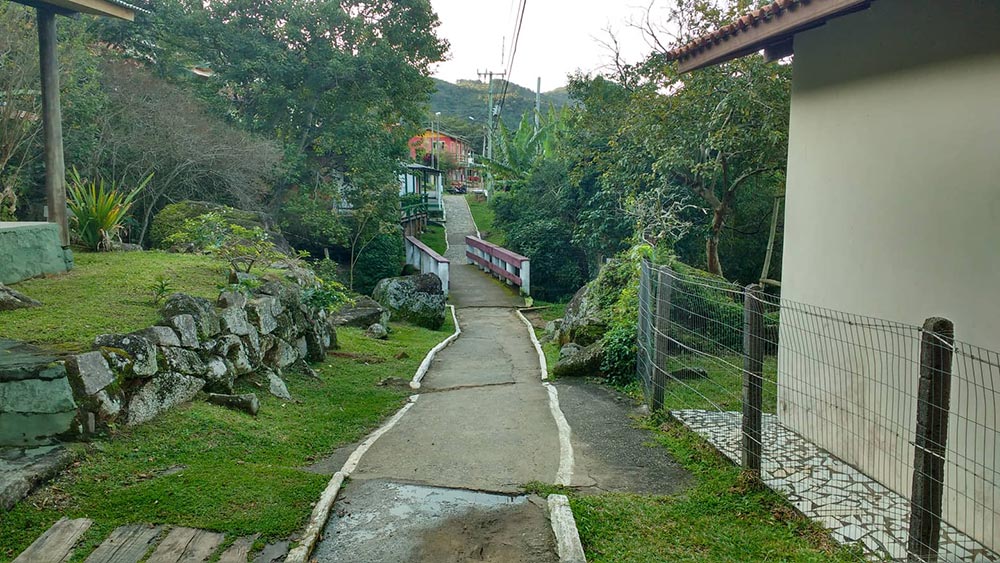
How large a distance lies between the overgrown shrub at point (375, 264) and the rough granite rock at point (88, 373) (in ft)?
64.7

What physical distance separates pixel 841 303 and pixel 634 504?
9.67 feet

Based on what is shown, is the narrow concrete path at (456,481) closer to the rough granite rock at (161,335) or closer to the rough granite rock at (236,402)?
the rough granite rock at (236,402)

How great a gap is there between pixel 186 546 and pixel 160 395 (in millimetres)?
2295

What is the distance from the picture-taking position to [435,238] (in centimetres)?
3575

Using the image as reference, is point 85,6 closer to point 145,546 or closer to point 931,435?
point 145,546

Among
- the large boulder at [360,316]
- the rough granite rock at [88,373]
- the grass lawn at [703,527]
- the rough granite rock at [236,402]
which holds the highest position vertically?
the rough granite rock at [88,373]

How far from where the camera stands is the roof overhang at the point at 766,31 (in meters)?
5.58

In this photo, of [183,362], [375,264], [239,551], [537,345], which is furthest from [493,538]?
[375,264]

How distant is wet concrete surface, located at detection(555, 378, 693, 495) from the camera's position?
18.2ft

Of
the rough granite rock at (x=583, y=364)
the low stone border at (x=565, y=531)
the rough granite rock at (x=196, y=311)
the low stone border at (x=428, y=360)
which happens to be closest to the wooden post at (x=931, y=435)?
the low stone border at (x=565, y=531)

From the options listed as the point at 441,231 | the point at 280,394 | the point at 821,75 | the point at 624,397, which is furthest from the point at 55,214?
the point at 441,231

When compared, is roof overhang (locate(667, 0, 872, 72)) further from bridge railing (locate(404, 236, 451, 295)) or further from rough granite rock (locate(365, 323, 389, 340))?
bridge railing (locate(404, 236, 451, 295))

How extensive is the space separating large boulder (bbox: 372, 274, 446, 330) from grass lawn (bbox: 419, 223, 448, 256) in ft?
43.3

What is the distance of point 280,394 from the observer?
7691 mm
